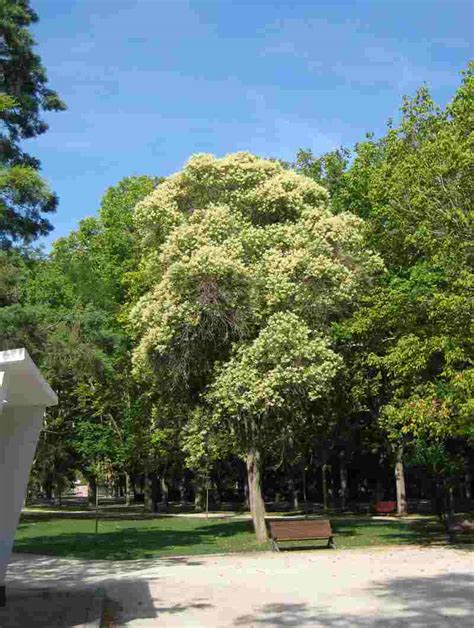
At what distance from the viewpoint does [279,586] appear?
11766 mm

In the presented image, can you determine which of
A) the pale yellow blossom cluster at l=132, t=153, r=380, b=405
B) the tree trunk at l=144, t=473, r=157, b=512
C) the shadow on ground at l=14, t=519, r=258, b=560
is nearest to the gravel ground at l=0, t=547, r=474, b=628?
the shadow on ground at l=14, t=519, r=258, b=560

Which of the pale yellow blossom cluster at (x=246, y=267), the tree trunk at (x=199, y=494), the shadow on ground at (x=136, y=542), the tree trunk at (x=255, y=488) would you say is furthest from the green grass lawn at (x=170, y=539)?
the tree trunk at (x=199, y=494)

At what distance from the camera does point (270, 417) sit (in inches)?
878

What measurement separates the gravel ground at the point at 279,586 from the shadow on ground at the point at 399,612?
1 cm

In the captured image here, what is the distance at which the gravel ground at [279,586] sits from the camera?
29.5ft

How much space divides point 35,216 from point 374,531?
49.6 ft

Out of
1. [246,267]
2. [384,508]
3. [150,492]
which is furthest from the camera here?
[150,492]

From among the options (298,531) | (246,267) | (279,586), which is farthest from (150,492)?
(279,586)

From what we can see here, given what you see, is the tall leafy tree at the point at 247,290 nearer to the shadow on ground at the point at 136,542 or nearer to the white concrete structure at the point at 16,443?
the shadow on ground at the point at 136,542

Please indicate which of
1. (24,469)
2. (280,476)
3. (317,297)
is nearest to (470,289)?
(317,297)

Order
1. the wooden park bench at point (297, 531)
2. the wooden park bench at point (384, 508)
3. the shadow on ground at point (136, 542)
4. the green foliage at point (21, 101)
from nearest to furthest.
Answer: the green foliage at point (21, 101) < the wooden park bench at point (297, 531) < the shadow on ground at point (136, 542) < the wooden park bench at point (384, 508)

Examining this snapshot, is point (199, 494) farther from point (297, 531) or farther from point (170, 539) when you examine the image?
point (297, 531)

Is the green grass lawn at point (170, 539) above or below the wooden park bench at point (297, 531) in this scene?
below

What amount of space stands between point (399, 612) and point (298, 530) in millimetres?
9015
